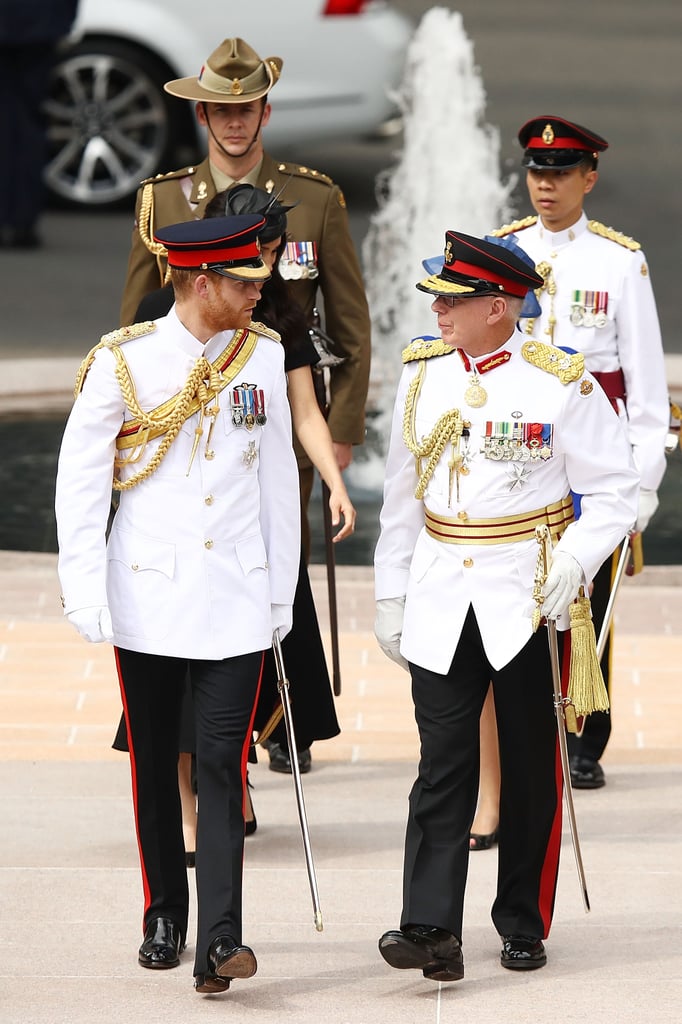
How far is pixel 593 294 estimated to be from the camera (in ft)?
20.6

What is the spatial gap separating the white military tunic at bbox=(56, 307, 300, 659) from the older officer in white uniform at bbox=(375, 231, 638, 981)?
38 centimetres

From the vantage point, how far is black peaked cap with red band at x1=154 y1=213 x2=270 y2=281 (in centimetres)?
485

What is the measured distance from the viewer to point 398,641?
5.15 metres

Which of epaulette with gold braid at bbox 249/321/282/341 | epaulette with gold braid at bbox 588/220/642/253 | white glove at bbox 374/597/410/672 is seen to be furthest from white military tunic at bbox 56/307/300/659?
epaulette with gold braid at bbox 588/220/642/253

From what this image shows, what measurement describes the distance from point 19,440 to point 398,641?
563cm

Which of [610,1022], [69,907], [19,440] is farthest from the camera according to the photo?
[19,440]

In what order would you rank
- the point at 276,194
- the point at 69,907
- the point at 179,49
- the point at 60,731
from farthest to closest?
the point at 179,49 → the point at 60,731 → the point at 276,194 → the point at 69,907

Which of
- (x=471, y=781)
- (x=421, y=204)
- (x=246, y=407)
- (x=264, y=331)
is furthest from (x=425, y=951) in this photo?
(x=421, y=204)

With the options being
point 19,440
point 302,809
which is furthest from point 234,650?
point 19,440

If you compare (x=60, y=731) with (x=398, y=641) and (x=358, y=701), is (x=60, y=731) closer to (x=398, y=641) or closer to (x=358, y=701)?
(x=358, y=701)

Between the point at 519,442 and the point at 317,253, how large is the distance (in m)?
1.39

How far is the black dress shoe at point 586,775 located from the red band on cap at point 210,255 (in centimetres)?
221

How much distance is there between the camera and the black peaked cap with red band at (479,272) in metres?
4.95

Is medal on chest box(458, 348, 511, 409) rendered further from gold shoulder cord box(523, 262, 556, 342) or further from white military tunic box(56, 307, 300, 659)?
gold shoulder cord box(523, 262, 556, 342)
